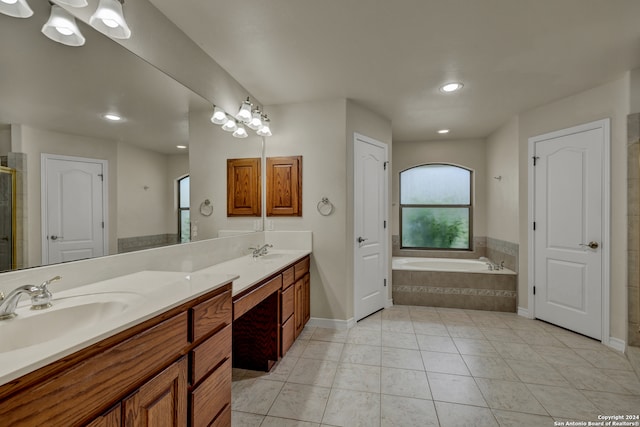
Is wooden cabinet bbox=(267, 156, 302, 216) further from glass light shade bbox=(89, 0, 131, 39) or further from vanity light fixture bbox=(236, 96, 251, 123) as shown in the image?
glass light shade bbox=(89, 0, 131, 39)

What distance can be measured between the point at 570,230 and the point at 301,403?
120 inches

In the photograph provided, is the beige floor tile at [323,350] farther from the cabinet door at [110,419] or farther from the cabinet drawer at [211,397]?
the cabinet door at [110,419]

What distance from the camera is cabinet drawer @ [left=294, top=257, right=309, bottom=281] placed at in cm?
261

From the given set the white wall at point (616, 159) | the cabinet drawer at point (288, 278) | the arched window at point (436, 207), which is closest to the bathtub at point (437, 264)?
the arched window at point (436, 207)

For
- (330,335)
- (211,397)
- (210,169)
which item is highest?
(210,169)

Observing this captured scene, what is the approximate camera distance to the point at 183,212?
204cm

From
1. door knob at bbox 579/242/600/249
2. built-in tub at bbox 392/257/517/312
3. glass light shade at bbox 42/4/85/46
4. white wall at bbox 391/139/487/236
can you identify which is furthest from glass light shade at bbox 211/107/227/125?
door knob at bbox 579/242/600/249

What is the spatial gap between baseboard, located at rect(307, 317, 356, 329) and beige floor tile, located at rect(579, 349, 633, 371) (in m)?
2.00

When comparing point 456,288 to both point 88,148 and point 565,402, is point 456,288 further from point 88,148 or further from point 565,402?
point 88,148

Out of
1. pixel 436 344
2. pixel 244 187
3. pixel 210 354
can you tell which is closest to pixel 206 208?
pixel 244 187

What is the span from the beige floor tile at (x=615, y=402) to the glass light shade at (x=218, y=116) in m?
3.30

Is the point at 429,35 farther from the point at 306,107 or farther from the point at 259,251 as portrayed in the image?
→ the point at 259,251

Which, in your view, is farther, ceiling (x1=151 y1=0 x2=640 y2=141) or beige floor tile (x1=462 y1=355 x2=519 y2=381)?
beige floor tile (x1=462 y1=355 x2=519 y2=381)

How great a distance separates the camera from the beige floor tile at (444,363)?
218cm
